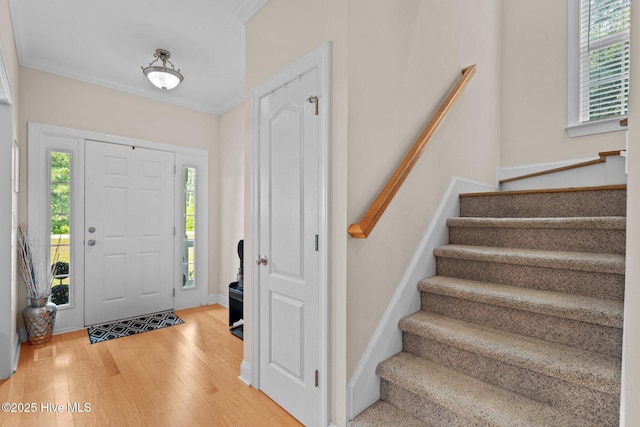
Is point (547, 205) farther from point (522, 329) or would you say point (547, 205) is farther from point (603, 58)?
point (603, 58)

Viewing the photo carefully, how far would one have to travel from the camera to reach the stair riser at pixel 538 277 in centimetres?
155

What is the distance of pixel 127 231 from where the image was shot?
358 cm

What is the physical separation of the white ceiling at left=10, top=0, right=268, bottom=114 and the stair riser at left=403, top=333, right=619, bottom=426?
248 centimetres

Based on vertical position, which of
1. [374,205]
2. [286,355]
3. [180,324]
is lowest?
[180,324]

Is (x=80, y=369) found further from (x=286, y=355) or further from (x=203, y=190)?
(x=203, y=190)

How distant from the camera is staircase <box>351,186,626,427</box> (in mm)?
1317

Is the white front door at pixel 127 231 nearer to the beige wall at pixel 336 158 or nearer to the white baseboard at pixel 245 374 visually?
the white baseboard at pixel 245 374

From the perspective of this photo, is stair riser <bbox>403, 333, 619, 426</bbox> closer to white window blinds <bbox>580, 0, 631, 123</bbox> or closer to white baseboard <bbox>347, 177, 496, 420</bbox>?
white baseboard <bbox>347, 177, 496, 420</bbox>

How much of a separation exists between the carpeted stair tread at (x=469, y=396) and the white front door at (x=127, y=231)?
3.09 metres

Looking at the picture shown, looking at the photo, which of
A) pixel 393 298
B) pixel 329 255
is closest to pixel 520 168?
Answer: pixel 393 298

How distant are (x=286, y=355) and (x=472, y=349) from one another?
1047mm

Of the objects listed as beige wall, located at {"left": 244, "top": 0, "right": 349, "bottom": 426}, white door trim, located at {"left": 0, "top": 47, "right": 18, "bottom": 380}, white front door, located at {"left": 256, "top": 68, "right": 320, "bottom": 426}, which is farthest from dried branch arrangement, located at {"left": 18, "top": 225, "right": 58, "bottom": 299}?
beige wall, located at {"left": 244, "top": 0, "right": 349, "bottom": 426}

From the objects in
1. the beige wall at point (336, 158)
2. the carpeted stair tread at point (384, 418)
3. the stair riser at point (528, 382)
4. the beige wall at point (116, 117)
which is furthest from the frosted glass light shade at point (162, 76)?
the carpeted stair tread at point (384, 418)

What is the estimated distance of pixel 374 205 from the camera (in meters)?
1.61
